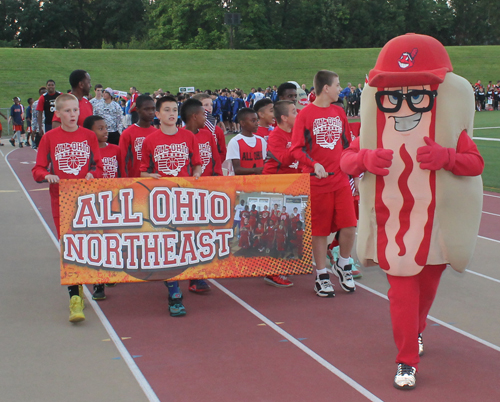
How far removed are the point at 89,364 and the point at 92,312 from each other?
4.14 feet

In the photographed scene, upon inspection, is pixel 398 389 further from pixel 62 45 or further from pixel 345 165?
pixel 62 45

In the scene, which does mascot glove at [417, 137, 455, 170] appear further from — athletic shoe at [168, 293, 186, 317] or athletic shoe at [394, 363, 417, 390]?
athletic shoe at [168, 293, 186, 317]

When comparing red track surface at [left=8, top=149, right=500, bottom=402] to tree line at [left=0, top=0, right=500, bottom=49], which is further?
tree line at [left=0, top=0, right=500, bottom=49]

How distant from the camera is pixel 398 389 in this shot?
401 centimetres

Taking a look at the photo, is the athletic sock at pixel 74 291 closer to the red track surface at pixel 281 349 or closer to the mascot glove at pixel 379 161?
the red track surface at pixel 281 349

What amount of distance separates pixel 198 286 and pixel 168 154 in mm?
1399

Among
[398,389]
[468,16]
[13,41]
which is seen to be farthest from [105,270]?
[468,16]

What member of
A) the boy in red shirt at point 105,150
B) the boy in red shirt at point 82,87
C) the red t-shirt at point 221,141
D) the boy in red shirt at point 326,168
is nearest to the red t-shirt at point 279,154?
the boy in red shirt at point 326,168

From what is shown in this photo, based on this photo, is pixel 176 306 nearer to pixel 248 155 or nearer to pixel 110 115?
pixel 248 155

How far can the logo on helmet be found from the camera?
4008 mm

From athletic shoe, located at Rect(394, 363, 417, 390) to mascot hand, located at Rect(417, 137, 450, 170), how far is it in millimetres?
1296

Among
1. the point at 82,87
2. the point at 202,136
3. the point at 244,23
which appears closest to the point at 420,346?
the point at 202,136

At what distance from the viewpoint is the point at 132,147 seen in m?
6.72

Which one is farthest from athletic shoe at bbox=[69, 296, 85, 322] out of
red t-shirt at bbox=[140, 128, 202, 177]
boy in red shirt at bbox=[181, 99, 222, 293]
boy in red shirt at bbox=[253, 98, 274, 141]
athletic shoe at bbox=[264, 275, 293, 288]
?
boy in red shirt at bbox=[253, 98, 274, 141]
